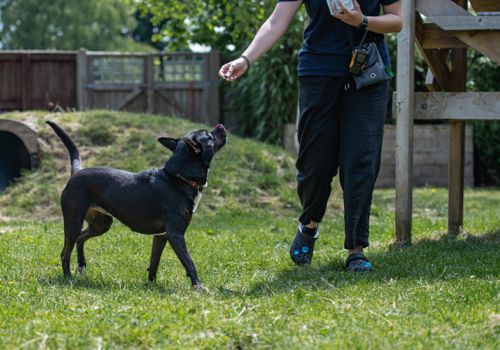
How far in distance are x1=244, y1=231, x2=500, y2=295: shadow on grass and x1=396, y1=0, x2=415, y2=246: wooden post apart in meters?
0.34

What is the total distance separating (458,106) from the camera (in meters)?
7.07

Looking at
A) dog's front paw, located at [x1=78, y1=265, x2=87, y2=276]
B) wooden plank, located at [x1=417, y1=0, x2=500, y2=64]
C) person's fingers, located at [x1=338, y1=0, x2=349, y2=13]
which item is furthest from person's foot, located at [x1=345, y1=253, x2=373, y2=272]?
wooden plank, located at [x1=417, y1=0, x2=500, y2=64]

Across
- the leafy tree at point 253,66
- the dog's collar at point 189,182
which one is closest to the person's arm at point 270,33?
the dog's collar at point 189,182

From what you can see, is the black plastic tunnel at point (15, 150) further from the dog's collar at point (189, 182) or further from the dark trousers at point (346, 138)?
the dark trousers at point (346, 138)

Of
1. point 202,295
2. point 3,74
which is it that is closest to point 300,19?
point 3,74

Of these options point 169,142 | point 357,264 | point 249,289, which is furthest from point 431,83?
point 249,289

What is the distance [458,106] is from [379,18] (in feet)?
5.77

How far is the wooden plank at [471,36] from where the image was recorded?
672 cm

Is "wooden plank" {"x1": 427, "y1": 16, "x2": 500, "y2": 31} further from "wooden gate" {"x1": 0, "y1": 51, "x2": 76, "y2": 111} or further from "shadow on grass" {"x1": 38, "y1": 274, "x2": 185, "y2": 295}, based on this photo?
"wooden gate" {"x1": 0, "y1": 51, "x2": 76, "y2": 111}

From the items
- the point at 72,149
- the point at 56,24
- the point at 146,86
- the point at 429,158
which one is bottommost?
the point at 429,158

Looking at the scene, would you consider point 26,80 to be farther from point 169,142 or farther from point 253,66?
point 169,142

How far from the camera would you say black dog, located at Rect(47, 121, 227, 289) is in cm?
558

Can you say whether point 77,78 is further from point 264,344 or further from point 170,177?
point 264,344

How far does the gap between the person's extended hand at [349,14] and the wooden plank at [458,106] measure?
6.34ft
